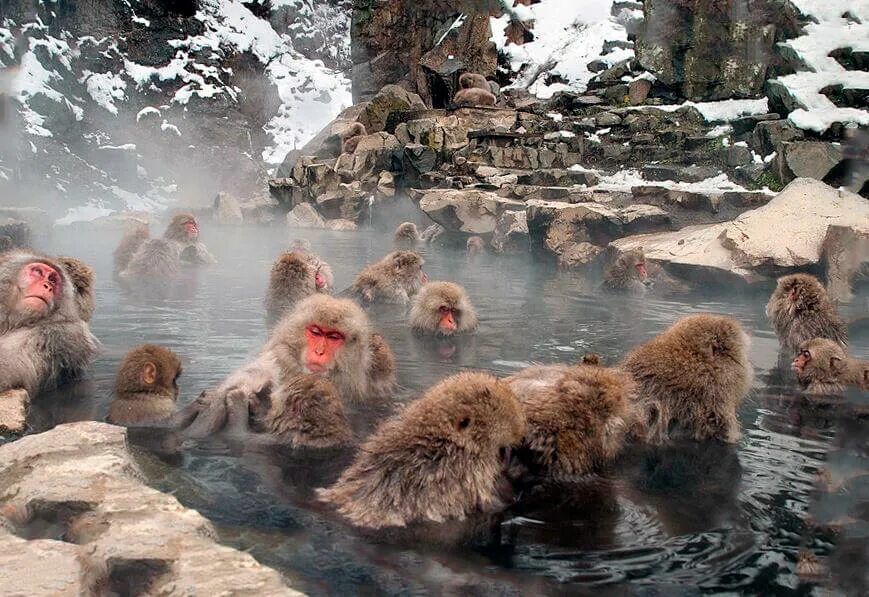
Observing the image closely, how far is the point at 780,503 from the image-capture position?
3346 mm

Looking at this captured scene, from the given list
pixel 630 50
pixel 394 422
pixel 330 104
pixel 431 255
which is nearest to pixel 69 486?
pixel 394 422

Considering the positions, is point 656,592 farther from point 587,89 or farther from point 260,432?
point 587,89

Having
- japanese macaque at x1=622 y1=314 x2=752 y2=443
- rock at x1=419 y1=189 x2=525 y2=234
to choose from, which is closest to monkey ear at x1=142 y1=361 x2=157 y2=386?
japanese macaque at x1=622 y1=314 x2=752 y2=443

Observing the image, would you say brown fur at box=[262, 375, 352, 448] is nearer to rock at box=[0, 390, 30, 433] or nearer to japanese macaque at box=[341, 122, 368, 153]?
rock at box=[0, 390, 30, 433]

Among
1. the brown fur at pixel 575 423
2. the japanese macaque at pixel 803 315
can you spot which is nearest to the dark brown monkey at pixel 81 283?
the brown fur at pixel 575 423

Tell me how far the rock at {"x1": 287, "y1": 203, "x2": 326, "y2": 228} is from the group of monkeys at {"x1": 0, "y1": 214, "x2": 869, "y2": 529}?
14.4 meters

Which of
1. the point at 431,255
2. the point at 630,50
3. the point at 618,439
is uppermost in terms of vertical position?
the point at 630,50

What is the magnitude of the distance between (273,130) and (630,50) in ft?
72.7

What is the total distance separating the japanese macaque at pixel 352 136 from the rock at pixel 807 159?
1242cm

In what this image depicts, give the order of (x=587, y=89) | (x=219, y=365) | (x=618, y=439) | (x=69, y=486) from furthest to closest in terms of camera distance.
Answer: (x=587, y=89)
(x=219, y=365)
(x=618, y=439)
(x=69, y=486)

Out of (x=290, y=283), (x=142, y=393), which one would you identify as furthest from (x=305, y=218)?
(x=142, y=393)

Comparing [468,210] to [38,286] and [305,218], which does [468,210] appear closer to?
[305,218]

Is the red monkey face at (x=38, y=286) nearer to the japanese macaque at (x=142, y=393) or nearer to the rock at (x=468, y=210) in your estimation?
the japanese macaque at (x=142, y=393)

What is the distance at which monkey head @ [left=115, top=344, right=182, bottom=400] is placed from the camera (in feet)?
13.5
